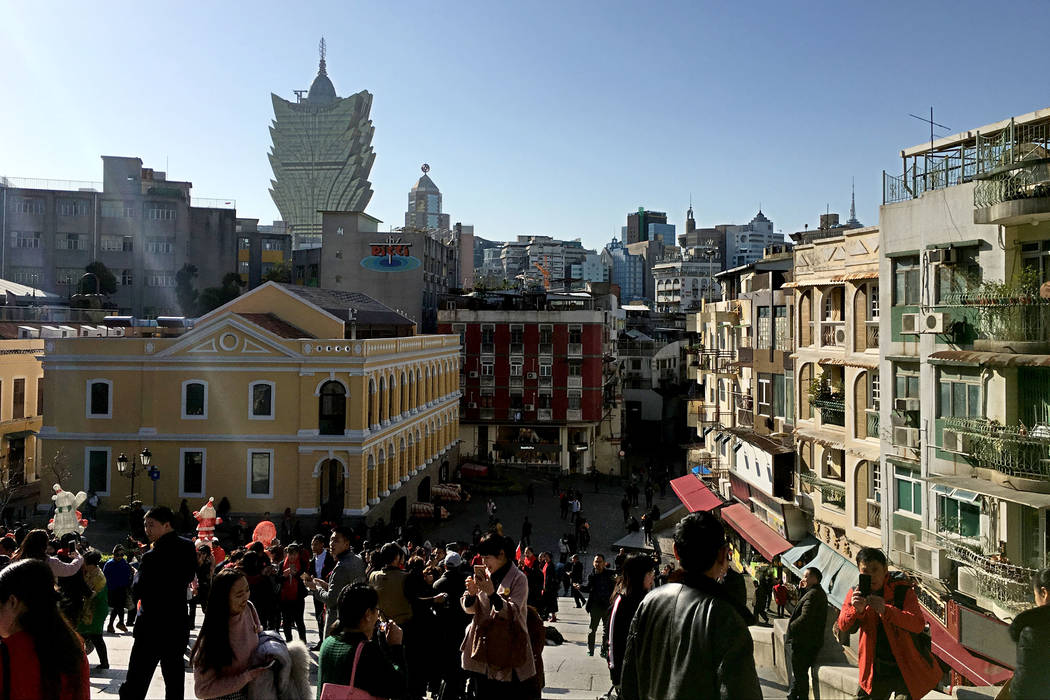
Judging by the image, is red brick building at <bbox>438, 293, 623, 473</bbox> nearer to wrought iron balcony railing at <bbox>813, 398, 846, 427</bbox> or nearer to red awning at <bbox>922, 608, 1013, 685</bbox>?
wrought iron balcony railing at <bbox>813, 398, 846, 427</bbox>

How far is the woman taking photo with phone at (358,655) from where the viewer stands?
569 centimetres

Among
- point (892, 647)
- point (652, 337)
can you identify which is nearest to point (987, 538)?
point (892, 647)

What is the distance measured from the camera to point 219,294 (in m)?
74.3

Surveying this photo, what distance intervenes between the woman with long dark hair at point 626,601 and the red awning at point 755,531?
16670 millimetres

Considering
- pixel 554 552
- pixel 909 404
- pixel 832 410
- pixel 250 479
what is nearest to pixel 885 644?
pixel 909 404

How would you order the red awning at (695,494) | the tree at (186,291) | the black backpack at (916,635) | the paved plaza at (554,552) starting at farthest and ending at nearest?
the tree at (186,291), the red awning at (695,494), the paved plaza at (554,552), the black backpack at (916,635)

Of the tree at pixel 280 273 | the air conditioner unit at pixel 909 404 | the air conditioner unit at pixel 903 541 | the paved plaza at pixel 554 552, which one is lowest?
the paved plaza at pixel 554 552

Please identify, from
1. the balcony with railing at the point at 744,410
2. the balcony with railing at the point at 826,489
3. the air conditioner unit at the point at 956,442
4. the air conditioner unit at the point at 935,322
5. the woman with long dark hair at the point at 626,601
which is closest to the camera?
the woman with long dark hair at the point at 626,601

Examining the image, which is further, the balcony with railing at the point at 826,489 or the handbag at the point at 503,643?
the balcony with railing at the point at 826,489

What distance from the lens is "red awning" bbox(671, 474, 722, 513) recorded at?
98.9ft

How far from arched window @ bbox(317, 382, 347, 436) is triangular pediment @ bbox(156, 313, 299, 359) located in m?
1.87

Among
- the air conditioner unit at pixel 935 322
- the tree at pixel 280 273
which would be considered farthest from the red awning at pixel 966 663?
the tree at pixel 280 273

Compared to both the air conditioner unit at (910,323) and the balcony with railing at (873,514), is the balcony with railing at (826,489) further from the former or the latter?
the air conditioner unit at (910,323)

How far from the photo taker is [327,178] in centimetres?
14638
